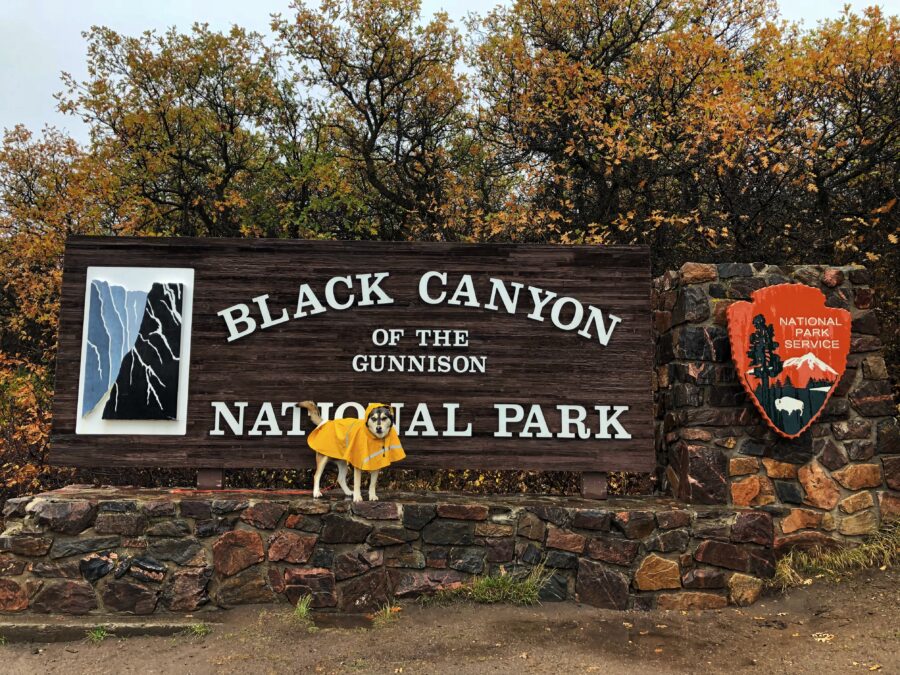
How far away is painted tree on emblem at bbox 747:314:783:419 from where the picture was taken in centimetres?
562

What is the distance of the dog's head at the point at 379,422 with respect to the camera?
5.16 meters

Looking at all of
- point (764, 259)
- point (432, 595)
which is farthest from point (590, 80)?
point (432, 595)

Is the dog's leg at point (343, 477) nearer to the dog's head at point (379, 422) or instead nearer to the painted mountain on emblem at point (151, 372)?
the dog's head at point (379, 422)

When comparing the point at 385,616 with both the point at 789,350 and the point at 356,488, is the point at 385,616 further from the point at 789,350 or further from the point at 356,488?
the point at 789,350

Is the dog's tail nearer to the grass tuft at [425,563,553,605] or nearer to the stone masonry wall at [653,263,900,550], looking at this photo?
the grass tuft at [425,563,553,605]

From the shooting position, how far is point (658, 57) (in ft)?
29.8

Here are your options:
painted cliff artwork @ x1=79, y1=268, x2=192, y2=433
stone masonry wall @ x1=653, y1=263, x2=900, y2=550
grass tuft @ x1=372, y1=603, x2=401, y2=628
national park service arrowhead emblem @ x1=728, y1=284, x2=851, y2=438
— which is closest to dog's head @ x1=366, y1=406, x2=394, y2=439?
grass tuft @ x1=372, y1=603, x2=401, y2=628

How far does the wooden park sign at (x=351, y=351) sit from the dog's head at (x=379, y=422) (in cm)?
46

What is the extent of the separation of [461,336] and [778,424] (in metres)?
2.69

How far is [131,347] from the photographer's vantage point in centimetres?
563

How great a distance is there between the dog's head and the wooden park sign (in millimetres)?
462

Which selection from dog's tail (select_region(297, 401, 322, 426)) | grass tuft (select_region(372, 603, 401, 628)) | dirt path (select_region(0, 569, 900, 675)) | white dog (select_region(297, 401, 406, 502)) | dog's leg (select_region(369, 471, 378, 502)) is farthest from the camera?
dog's tail (select_region(297, 401, 322, 426))

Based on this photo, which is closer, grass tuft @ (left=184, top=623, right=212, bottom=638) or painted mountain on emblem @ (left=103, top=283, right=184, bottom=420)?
grass tuft @ (left=184, top=623, right=212, bottom=638)

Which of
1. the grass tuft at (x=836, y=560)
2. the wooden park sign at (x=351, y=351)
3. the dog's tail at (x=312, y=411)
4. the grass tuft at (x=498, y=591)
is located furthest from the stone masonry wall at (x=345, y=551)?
the dog's tail at (x=312, y=411)
